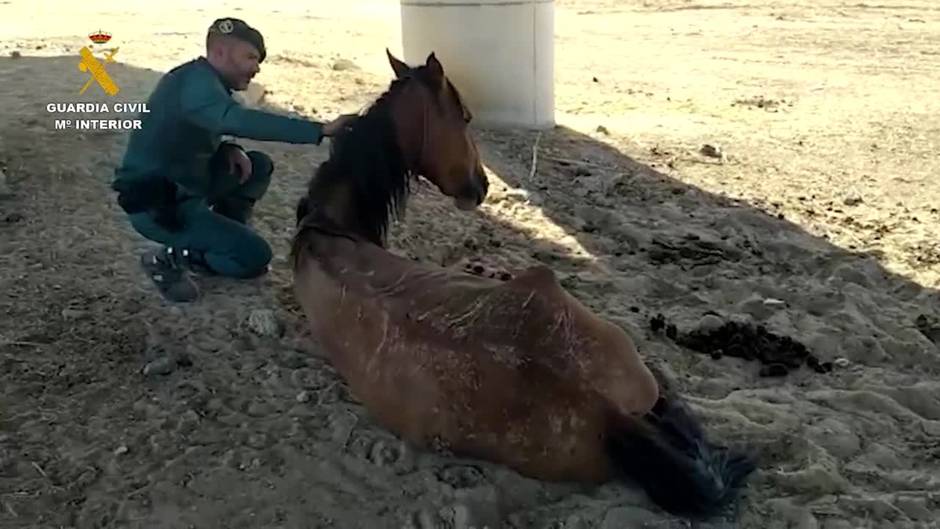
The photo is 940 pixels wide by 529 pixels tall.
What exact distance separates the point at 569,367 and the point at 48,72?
257 inches

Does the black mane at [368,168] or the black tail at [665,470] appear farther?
the black mane at [368,168]

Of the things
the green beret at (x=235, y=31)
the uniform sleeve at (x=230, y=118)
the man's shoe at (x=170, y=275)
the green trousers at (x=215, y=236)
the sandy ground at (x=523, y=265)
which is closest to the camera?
the sandy ground at (x=523, y=265)

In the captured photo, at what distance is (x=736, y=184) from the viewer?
6434mm

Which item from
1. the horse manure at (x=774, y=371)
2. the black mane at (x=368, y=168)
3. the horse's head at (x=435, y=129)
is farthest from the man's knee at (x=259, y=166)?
the horse manure at (x=774, y=371)

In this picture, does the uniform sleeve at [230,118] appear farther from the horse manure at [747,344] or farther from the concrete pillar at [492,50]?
the concrete pillar at [492,50]

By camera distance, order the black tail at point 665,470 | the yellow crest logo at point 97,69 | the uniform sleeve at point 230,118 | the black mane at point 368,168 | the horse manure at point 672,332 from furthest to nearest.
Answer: the yellow crest logo at point 97,69 < the horse manure at point 672,332 < the black mane at point 368,168 < the uniform sleeve at point 230,118 < the black tail at point 665,470

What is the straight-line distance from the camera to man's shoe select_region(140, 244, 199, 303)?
4.28 m

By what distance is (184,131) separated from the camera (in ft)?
13.9

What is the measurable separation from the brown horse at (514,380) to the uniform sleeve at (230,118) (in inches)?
21.1

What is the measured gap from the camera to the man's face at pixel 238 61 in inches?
157

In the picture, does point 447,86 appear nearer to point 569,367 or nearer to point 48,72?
point 569,367

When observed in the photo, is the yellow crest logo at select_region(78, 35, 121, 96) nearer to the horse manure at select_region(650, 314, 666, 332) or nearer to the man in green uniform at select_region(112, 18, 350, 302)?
the man in green uniform at select_region(112, 18, 350, 302)

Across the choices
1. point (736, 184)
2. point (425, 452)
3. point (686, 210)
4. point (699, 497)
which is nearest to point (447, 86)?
point (425, 452)

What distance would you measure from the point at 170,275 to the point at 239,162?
57 cm
